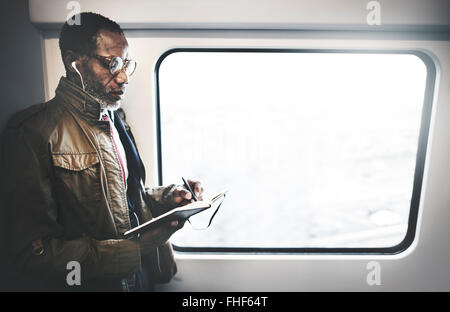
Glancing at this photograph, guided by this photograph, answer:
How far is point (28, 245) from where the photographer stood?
0.87m

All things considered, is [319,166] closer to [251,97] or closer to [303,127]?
[303,127]

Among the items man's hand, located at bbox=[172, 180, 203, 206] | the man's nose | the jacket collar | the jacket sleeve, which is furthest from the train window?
the jacket sleeve

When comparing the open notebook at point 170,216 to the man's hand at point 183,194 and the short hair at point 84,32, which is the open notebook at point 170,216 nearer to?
the man's hand at point 183,194

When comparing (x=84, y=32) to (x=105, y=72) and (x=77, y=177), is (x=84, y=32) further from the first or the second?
(x=77, y=177)

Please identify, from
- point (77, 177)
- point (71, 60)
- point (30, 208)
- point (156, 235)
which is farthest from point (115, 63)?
point (156, 235)

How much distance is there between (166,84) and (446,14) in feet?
4.62

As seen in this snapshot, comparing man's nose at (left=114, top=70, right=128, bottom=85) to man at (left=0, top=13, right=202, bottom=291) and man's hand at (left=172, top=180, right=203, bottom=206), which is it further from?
man's hand at (left=172, top=180, right=203, bottom=206)

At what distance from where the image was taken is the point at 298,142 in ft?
4.22

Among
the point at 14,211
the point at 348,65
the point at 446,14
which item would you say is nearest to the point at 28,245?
the point at 14,211

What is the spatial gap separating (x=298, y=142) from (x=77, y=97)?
1.11m

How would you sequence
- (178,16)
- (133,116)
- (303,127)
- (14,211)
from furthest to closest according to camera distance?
(303,127), (133,116), (178,16), (14,211)

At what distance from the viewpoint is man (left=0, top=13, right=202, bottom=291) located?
0.86 metres

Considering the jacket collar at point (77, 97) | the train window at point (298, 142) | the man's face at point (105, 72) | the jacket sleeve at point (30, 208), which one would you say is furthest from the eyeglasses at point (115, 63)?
the jacket sleeve at point (30, 208)

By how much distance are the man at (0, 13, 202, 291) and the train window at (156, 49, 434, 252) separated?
331 mm
